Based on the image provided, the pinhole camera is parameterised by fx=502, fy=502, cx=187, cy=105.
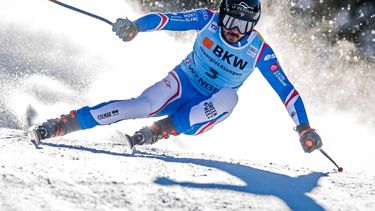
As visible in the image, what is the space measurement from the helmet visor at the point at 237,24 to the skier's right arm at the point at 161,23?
1.04 ft

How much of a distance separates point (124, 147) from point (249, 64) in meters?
1.47

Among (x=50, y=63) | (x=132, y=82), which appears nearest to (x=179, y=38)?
(x=132, y=82)

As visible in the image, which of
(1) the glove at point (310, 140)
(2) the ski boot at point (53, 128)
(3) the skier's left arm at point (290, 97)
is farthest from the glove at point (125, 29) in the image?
(1) the glove at point (310, 140)

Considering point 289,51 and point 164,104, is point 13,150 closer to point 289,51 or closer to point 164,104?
point 164,104

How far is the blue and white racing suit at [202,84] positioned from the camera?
4598mm

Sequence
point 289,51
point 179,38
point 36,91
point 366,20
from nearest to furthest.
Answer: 1. point 36,91
2. point 179,38
3. point 289,51
4. point 366,20

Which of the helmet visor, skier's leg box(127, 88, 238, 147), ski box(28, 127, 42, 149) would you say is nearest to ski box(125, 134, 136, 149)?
skier's leg box(127, 88, 238, 147)

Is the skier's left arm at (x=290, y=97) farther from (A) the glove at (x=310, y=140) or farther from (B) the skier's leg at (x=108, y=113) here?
(B) the skier's leg at (x=108, y=113)

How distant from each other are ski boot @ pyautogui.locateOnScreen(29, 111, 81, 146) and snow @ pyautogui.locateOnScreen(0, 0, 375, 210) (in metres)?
0.11

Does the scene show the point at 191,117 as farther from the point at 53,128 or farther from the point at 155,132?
the point at 53,128

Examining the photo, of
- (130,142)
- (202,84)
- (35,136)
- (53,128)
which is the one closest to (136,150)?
(130,142)

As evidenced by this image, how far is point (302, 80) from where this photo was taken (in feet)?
59.4

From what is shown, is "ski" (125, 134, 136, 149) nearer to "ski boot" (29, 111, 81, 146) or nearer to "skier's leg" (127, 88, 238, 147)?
"skier's leg" (127, 88, 238, 147)

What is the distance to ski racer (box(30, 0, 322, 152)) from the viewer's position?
179 inches
